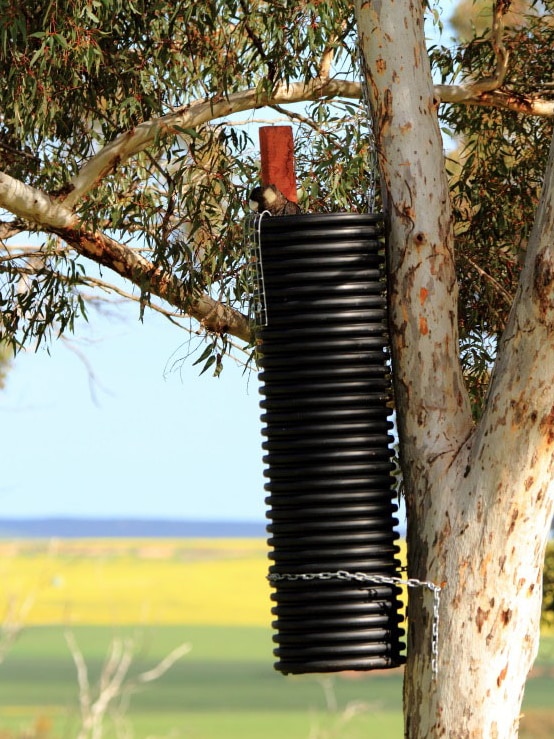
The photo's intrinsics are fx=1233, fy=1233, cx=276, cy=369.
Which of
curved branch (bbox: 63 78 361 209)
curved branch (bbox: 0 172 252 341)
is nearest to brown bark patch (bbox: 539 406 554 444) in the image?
curved branch (bbox: 0 172 252 341)

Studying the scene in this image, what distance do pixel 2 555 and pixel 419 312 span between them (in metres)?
1.50

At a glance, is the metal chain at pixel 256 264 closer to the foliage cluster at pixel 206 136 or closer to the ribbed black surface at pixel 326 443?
the ribbed black surface at pixel 326 443

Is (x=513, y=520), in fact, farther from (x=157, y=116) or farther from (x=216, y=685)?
(x=216, y=685)

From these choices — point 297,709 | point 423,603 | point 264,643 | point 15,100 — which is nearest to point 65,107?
point 15,100

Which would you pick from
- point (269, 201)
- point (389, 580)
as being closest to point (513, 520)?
point (389, 580)

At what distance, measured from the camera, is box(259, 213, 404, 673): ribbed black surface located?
349 cm

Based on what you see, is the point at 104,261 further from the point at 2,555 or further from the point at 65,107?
the point at 2,555

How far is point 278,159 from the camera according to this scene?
3896mm

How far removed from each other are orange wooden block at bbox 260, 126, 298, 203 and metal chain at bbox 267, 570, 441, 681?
1163 millimetres

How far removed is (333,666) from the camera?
11.4ft

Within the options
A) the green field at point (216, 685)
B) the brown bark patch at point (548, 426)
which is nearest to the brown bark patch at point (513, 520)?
the brown bark patch at point (548, 426)

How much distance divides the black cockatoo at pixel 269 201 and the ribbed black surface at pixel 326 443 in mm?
125

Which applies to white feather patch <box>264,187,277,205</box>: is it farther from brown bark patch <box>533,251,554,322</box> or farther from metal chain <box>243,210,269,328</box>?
brown bark patch <box>533,251,554,322</box>

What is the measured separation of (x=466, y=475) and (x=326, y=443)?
46cm
